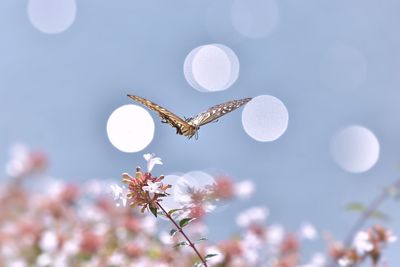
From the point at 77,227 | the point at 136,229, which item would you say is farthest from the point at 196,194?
the point at 77,227

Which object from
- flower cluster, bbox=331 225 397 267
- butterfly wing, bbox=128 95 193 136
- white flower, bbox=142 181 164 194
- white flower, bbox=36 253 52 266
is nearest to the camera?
white flower, bbox=142 181 164 194

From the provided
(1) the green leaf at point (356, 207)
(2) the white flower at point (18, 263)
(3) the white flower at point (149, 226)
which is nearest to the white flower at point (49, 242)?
(2) the white flower at point (18, 263)

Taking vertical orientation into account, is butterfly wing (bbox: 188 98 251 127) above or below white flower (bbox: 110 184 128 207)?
above

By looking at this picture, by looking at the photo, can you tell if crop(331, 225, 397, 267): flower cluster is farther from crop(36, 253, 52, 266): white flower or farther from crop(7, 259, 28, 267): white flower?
crop(7, 259, 28, 267): white flower

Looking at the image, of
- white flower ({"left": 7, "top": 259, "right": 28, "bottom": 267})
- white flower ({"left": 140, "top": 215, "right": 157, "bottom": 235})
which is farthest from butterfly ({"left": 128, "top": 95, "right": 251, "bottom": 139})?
white flower ({"left": 7, "top": 259, "right": 28, "bottom": 267})

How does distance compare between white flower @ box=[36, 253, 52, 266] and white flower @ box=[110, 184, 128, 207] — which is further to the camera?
white flower @ box=[36, 253, 52, 266]

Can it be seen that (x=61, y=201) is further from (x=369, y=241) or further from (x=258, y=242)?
(x=369, y=241)

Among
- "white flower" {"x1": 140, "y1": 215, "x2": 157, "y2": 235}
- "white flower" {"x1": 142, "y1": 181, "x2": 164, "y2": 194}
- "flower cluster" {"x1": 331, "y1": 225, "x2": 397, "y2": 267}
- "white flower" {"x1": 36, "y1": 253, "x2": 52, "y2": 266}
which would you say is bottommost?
"white flower" {"x1": 142, "y1": 181, "x2": 164, "y2": 194}

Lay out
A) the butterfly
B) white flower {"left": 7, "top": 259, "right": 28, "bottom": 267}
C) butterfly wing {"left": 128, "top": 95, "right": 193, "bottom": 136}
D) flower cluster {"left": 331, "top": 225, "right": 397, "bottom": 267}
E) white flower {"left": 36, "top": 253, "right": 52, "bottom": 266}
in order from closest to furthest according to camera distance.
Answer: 1. butterfly wing {"left": 128, "top": 95, "right": 193, "bottom": 136}
2. the butterfly
3. flower cluster {"left": 331, "top": 225, "right": 397, "bottom": 267}
4. white flower {"left": 36, "top": 253, "right": 52, "bottom": 266}
5. white flower {"left": 7, "top": 259, "right": 28, "bottom": 267}

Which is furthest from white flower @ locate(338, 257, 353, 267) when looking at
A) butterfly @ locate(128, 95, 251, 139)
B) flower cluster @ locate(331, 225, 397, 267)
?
butterfly @ locate(128, 95, 251, 139)
